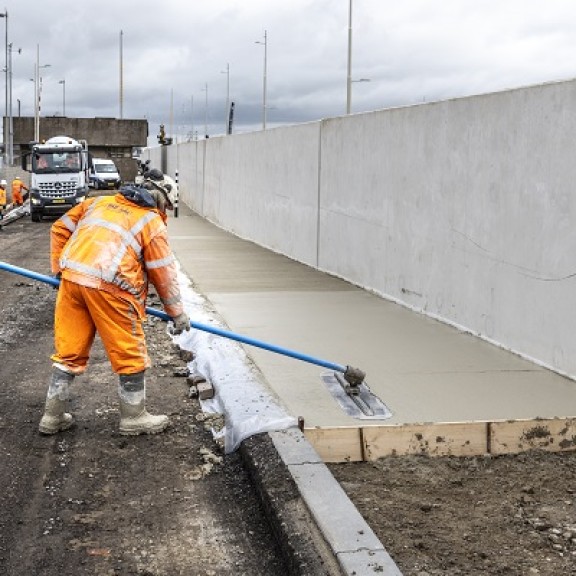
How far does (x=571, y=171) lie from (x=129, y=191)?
3105mm

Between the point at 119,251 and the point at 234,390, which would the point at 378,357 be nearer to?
the point at 234,390

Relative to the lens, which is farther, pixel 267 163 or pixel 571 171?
pixel 267 163

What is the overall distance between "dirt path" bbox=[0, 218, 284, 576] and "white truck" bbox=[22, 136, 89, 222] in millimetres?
21363

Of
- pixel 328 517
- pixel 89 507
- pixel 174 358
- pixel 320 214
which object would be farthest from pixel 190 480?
pixel 320 214

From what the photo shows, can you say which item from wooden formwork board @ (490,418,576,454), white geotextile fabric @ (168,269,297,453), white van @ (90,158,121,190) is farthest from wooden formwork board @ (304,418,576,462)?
white van @ (90,158,121,190)

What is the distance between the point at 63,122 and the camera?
67.2 meters

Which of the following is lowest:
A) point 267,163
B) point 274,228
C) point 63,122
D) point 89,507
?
point 89,507

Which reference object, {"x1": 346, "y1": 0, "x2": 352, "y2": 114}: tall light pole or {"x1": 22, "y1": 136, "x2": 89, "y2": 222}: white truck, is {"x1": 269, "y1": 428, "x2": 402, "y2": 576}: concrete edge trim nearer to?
{"x1": 346, "y1": 0, "x2": 352, "y2": 114}: tall light pole

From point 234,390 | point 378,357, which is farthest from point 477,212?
point 234,390

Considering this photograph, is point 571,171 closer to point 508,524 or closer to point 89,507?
point 508,524

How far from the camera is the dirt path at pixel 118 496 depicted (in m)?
3.89

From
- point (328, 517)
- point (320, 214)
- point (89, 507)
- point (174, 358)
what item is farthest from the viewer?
point (320, 214)

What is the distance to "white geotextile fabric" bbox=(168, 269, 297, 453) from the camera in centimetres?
525

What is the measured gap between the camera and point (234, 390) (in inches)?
238
